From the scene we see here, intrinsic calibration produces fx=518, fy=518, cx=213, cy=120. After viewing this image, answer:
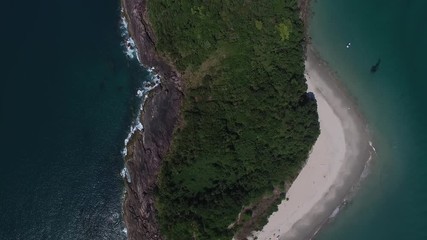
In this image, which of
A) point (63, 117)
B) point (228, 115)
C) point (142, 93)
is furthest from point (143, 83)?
point (228, 115)

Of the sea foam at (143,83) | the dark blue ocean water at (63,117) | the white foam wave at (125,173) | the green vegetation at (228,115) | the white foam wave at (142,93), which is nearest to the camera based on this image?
the green vegetation at (228,115)

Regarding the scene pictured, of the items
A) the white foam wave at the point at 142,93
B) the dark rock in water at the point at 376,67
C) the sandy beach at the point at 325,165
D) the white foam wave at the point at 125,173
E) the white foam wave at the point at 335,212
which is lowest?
the white foam wave at the point at 335,212

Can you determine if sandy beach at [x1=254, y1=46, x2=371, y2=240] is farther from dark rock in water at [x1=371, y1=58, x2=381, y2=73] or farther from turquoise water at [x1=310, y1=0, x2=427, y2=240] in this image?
dark rock in water at [x1=371, y1=58, x2=381, y2=73]

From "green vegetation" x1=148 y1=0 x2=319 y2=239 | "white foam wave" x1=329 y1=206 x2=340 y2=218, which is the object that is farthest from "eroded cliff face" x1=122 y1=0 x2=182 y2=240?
"white foam wave" x1=329 y1=206 x2=340 y2=218

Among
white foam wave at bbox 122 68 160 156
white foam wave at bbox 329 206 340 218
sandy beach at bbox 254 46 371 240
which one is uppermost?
white foam wave at bbox 122 68 160 156

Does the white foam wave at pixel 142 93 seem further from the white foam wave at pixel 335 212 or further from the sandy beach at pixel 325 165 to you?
the white foam wave at pixel 335 212

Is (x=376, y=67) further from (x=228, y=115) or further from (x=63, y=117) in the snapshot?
(x=63, y=117)

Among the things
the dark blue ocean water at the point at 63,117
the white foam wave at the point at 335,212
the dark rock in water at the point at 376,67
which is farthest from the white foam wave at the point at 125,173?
the dark rock in water at the point at 376,67
